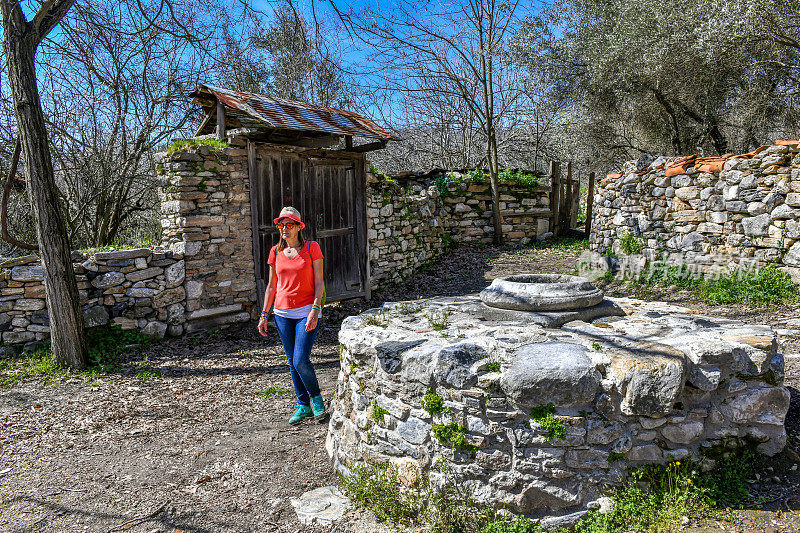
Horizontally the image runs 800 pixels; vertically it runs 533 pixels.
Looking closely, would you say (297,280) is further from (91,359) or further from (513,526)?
(91,359)

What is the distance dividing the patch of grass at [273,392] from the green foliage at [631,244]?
620 centimetres

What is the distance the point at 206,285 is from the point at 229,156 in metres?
1.84

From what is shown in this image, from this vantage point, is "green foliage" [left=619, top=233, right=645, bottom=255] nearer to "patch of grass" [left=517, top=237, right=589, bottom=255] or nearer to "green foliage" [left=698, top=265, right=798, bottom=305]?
"green foliage" [left=698, top=265, right=798, bottom=305]

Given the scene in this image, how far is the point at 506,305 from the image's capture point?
3807 millimetres

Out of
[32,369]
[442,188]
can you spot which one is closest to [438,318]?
[32,369]

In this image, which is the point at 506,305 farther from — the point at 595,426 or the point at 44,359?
the point at 44,359

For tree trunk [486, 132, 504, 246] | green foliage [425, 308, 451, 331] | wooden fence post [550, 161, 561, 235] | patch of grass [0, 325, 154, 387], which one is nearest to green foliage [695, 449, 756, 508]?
green foliage [425, 308, 451, 331]

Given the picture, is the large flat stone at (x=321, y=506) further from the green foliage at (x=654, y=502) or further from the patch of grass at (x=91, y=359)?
the patch of grass at (x=91, y=359)

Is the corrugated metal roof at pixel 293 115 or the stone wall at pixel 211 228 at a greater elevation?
the corrugated metal roof at pixel 293 115

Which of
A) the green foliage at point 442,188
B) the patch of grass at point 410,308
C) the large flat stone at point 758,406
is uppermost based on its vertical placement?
the green foliage at point 442,188

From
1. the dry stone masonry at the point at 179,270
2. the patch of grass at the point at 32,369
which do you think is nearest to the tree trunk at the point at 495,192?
the dry stone masonry at the point at 179,270

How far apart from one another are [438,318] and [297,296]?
3.78 feet

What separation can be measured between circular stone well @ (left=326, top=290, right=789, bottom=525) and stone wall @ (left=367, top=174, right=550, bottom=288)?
605 centimetres

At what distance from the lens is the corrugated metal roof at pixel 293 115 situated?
22.6 ft
